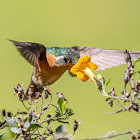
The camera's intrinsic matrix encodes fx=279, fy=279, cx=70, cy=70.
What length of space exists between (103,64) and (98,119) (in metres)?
4.21

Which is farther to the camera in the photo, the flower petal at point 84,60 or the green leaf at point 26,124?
the flower petal at point 84,60

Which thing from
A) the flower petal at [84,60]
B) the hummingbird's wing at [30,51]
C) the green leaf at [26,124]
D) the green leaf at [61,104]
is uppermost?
the hummingbird's wing at [30,51]

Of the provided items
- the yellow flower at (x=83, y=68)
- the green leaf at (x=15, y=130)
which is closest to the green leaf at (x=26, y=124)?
the green leaf at (x=15, y=130)

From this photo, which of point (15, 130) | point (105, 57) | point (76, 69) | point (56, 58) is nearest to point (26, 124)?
point (15, 130)

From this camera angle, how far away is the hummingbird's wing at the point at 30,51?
7.11 feet

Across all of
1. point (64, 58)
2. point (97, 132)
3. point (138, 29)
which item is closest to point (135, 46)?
point (138, 29)

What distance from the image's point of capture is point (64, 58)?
2.31 meters

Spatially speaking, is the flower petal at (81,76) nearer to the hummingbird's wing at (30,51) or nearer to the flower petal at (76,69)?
the flower petal at (76,69)

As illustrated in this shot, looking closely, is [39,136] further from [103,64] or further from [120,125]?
[120,125]

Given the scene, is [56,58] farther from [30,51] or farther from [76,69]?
[76,69]

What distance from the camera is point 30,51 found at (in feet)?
7.67

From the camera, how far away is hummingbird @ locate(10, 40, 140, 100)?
2.18m

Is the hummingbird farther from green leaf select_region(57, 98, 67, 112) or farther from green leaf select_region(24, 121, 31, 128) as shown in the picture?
green leaf select_region(24, 121, 31, 128)

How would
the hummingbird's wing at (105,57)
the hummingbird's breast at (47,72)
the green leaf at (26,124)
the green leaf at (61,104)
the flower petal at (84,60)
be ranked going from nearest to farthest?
the green leaf at (26,124) < the green leaf at (61,104) < the flower petal at (84,60) < the hummingbird's wing at (105,57) < the hummingbird's breast at (47,72)
